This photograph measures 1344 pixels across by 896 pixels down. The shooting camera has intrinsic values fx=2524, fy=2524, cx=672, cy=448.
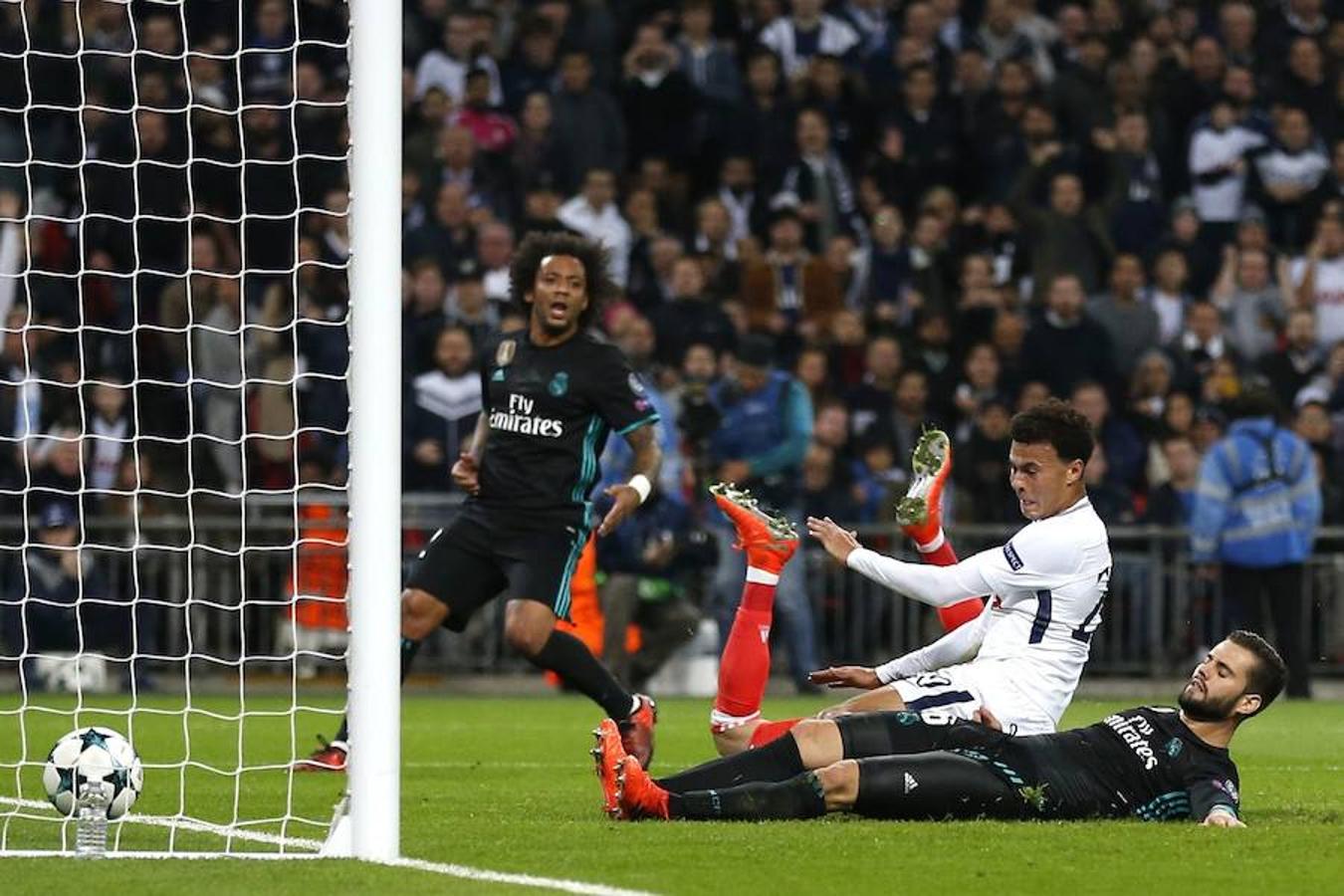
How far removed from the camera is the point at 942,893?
6688 millimetres

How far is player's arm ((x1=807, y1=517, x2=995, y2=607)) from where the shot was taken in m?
8.70

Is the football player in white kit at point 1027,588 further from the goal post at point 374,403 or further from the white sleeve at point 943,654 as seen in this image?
the goal post at point 374,403

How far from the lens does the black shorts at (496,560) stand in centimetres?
1082

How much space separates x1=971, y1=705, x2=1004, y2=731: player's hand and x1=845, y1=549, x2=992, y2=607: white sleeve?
1.28 ft

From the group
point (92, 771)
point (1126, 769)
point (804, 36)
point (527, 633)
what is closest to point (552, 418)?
point (527, 633)

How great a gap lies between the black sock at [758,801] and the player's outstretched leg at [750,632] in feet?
3.59

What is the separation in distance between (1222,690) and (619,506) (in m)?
2.99

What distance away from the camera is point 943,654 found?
9266 millimetres

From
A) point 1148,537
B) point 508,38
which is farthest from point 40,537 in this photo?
point 1148,537

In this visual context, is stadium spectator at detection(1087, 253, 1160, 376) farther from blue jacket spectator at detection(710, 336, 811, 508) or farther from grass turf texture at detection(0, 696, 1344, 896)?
grass turf texture at detection(0, 696, 1344, 896)

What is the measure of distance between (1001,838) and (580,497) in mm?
3601

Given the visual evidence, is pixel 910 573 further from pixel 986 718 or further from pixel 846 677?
pixel 986 718

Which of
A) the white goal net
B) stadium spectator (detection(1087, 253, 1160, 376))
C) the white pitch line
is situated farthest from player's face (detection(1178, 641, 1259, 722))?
stadium spectator (detection(1087, 253, 1160, 376))

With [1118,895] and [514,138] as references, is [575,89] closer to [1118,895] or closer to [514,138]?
[514,138]
